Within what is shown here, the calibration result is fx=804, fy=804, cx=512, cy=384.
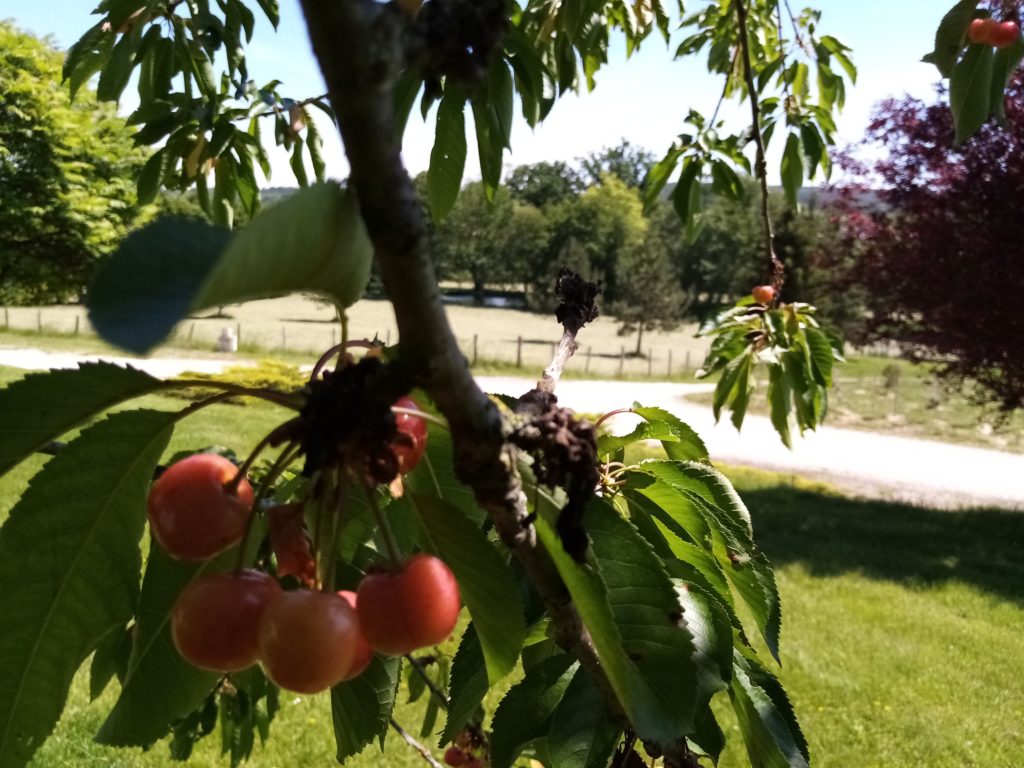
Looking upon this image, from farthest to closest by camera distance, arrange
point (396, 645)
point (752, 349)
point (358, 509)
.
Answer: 1. point (752, 349)
2. point (358, 509)
3. point (396, 645)

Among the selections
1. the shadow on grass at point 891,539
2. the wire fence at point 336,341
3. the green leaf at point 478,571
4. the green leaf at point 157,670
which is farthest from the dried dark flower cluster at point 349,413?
the wire fence at point 336,341

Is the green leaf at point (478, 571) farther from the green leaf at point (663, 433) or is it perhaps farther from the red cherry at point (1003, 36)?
the red cherry at point (1003, 36)

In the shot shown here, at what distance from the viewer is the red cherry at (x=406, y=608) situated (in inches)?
25.0

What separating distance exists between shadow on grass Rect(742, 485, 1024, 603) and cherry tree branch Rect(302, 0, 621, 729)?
6.88m

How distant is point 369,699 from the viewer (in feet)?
3.27

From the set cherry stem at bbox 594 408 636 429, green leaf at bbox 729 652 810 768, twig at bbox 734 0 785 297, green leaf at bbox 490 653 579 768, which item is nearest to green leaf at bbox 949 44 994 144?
twig at bbox 734 0 785 297

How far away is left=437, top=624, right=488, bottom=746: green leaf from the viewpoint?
98 cm

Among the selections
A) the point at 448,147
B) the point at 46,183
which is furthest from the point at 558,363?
the point at 46,183

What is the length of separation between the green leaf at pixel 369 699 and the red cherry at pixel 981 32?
1.98 m

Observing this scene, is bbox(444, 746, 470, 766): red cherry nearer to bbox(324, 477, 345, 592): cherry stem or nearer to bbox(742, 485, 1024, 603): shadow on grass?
bbox(324, 477, 345, 592): cherry stem

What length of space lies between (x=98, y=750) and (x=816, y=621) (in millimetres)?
4570

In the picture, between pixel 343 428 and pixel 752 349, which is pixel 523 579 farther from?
pixel 752 349

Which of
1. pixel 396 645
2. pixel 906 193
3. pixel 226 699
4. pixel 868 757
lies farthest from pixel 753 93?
pixel 906 193

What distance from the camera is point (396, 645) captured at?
A: 2.09ft
